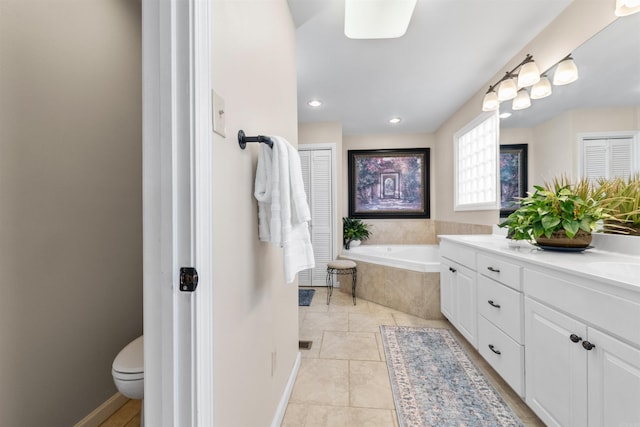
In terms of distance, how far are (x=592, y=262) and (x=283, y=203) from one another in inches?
57.9

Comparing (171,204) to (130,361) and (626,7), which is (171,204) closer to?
(130,361)

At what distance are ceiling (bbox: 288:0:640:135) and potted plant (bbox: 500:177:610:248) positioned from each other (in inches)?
37.5

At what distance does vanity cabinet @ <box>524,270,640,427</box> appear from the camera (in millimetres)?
930

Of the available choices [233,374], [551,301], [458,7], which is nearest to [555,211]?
[551,301]

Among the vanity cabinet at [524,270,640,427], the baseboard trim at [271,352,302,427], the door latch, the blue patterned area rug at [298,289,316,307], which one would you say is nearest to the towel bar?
the door latch

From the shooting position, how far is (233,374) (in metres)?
0.89

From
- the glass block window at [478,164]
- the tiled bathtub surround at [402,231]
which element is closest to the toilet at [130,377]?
the glass block window at [478,164]

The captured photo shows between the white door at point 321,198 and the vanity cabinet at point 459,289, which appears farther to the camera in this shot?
the white door at point 321,198

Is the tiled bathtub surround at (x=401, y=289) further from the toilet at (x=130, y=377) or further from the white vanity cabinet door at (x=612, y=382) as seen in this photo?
the toilet at (x=130, y=377)

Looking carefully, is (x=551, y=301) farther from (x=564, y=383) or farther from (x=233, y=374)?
(x=233, y=374)

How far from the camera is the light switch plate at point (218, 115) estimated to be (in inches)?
30.5

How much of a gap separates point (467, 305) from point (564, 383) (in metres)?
0.92

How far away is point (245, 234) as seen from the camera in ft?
3.40

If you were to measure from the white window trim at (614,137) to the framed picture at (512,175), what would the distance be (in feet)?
1.51
